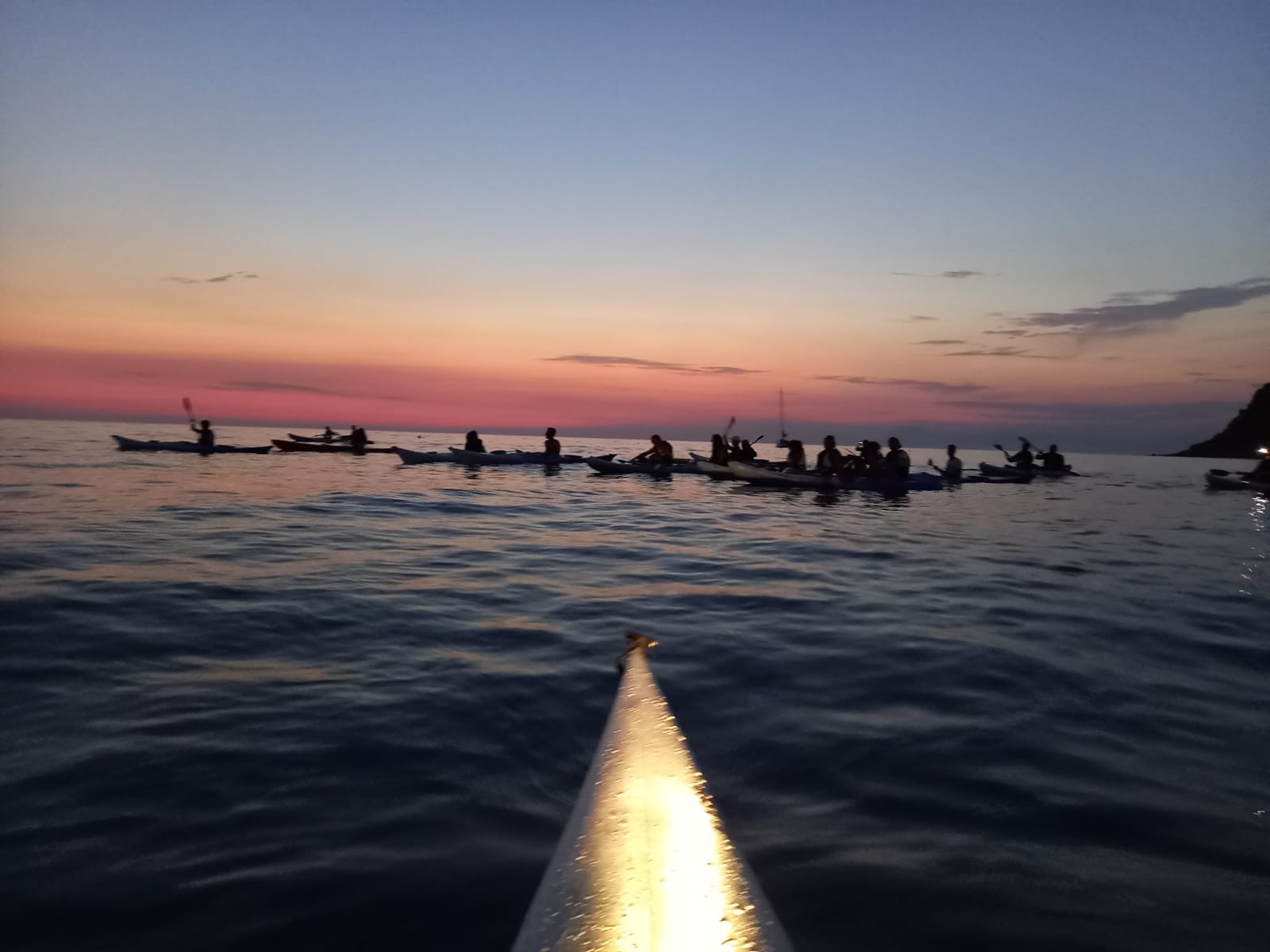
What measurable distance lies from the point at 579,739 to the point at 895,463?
2595 cm

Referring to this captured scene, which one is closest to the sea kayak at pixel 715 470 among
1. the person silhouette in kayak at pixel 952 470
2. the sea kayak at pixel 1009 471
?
the person silhouette in kayak at pixel 952 470

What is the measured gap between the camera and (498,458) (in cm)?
3797

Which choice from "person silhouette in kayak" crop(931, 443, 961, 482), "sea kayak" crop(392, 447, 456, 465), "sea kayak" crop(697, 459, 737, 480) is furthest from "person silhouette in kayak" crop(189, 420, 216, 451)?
"person silhouette in kayak" crop(931, 443, 961, 482)

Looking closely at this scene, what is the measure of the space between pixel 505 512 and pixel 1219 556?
1640cm

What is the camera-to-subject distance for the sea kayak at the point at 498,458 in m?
37.3

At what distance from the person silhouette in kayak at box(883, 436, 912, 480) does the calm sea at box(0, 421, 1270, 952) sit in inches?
620

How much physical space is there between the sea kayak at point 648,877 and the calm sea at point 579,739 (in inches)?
19.1

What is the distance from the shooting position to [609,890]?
2.48m

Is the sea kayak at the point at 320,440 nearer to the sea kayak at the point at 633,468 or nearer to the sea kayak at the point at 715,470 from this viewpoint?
the sea kayak at the point at 633,468

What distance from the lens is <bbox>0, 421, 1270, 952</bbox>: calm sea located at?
10.2 ft

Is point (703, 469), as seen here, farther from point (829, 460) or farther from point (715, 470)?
point (829, 460)

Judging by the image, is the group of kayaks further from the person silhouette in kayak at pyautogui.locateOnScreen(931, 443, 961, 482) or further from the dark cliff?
the dark cliff

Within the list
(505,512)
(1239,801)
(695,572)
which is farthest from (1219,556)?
(505,512)

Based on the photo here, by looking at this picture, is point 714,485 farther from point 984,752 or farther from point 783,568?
point 984,752
